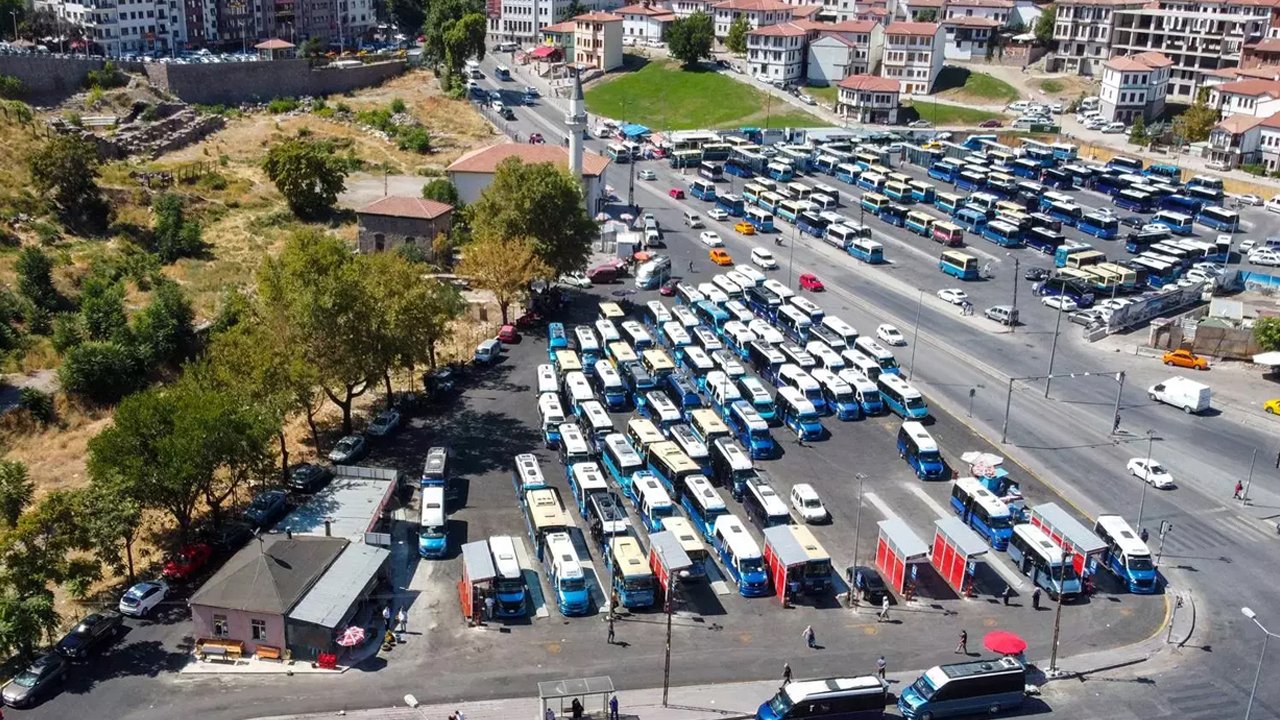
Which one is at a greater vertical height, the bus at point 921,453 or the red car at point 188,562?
the bus at point 921,453

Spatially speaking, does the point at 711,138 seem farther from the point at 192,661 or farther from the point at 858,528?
the point at 192,661

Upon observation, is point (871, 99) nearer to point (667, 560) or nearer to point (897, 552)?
point (897, 552)

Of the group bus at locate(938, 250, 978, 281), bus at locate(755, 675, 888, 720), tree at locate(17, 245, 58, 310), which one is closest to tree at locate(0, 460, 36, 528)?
bus at locate(755, 675, 888, 720)

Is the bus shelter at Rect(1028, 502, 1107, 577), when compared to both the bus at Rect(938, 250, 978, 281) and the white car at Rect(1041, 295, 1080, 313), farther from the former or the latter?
the bus at Rect(938, 250, 978, 281)

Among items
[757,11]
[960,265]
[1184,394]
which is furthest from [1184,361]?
[757,11]

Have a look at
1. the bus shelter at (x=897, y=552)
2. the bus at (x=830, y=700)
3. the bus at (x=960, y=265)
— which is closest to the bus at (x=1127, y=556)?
the bus shelter at (x=897, y=552)

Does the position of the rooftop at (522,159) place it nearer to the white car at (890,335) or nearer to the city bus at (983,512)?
the white car at (890,335)

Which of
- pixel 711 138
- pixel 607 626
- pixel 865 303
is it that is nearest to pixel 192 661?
pixel 607 626
